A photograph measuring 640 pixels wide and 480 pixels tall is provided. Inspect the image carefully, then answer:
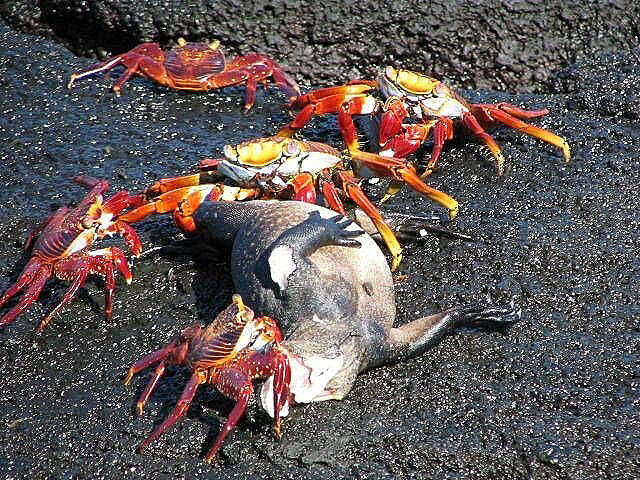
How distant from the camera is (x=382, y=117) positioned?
232 inches

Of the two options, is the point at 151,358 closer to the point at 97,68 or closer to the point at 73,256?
the point at 73,256

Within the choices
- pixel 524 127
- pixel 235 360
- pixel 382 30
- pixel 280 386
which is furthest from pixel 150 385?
pixel 382 30

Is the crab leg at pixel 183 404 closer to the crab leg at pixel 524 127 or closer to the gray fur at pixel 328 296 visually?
the gray fur at pixel 328 296

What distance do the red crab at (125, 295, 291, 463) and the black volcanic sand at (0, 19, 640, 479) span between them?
6.6 inches

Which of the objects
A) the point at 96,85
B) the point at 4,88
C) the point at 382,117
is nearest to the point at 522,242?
the point at 382,117

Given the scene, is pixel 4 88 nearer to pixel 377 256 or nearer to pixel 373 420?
pixel 377 256

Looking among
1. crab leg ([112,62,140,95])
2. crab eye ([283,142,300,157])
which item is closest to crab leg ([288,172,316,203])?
crab eye ([283,142,300,157])

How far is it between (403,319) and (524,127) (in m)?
1.81

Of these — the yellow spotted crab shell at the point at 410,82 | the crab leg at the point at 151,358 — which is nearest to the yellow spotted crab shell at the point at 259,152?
the yellow spotted crab shell at the point at 410,82

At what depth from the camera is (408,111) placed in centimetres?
596

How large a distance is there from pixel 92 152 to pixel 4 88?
1113 mm

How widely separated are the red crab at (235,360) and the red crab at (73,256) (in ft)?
3.02

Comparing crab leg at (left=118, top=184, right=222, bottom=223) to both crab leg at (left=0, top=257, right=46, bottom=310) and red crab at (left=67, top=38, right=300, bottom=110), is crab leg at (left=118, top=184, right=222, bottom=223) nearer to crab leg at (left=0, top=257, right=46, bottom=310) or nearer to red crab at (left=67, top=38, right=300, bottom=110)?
crab leg at (left=0, top=257, right=46, bottom=310)

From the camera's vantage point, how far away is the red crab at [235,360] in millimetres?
3822
